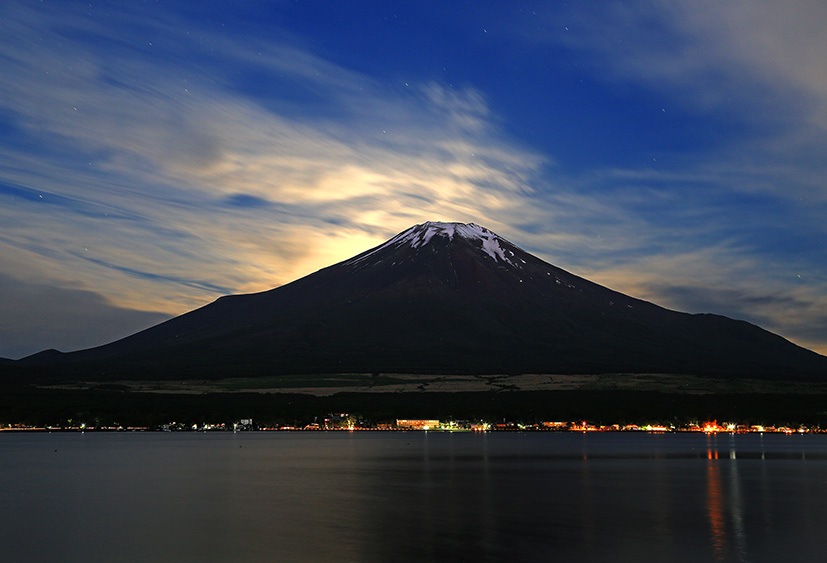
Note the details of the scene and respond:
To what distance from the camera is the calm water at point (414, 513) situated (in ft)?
126

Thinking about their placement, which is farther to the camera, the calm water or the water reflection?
the water reflection

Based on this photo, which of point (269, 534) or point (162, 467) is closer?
point (269, 534)

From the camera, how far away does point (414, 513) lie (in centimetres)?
5194

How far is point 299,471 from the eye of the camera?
302 feet

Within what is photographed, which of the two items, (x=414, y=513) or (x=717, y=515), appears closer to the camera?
(x=717, y=515)

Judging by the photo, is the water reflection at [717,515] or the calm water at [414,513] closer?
the calm water at [414,513]

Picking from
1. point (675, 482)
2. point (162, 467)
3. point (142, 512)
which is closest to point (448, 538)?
point (142, 512)

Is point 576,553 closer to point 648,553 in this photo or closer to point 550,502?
point 648,553

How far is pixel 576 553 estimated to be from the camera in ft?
121

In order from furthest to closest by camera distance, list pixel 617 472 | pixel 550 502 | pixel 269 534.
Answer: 1. pixel 617 472
2. pixel 550 502
3. pixel 269 534

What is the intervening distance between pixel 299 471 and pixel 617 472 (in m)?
33.8

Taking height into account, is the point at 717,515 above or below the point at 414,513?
below

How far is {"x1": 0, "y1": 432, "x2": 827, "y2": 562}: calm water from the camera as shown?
3834 centimetres

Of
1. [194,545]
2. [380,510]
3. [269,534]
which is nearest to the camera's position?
[194,545]
